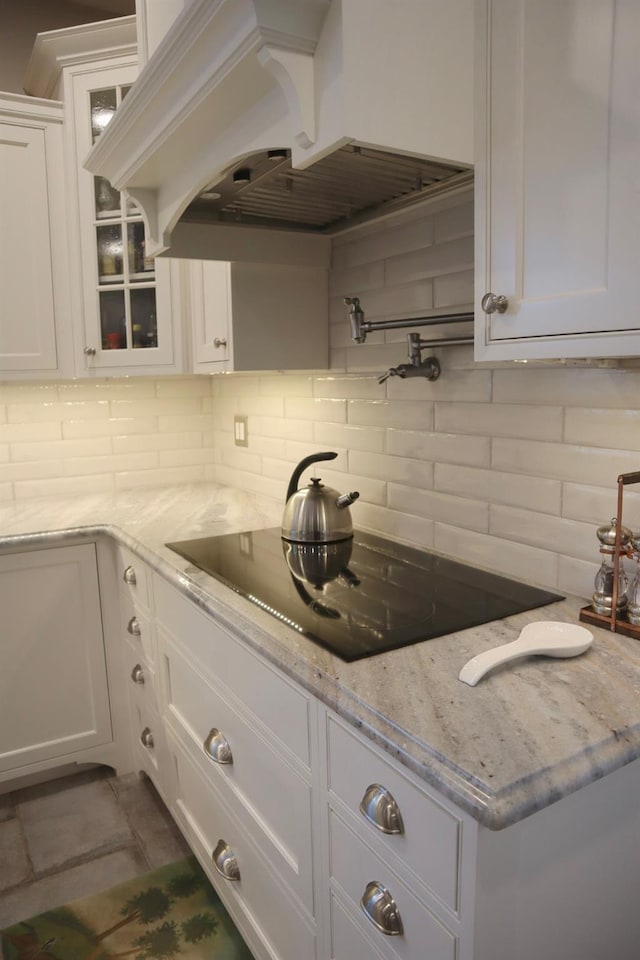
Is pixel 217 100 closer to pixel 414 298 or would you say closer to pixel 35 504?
pixel 414 298

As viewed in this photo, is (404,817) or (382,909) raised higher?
(404,817)

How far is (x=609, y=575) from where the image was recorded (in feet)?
3.94

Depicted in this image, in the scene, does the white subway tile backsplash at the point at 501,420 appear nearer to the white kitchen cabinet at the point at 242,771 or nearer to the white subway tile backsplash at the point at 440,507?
the white subway tile backsplash at the point at 440,507

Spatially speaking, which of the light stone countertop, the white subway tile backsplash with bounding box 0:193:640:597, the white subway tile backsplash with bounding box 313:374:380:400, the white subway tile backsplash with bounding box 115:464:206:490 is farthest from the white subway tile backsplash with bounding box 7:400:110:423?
the light stone countertop

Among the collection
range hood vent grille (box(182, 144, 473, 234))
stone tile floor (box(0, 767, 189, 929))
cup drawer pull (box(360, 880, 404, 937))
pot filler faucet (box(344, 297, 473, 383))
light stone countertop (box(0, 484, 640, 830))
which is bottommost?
stone tile floor (box(0, 767, 189, 929))

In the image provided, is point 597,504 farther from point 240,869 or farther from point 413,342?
point 240,869

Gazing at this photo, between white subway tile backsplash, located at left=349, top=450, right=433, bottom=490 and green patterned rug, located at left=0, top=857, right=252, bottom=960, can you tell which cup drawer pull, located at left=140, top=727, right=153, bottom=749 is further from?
white subway tile backsplash, located at left=349, top=450, right=433, bottom=490

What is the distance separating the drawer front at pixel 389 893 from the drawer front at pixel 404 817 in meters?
0.04

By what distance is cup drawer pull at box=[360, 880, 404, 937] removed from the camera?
3.12 feet

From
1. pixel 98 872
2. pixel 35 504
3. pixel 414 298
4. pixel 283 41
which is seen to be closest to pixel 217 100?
pixel 283 41

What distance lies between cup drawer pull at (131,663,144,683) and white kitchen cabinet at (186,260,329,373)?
970 millimetres

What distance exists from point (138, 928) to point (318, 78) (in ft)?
6.24

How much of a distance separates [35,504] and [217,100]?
5.85 ft

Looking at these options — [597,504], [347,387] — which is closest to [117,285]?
[347,387]
